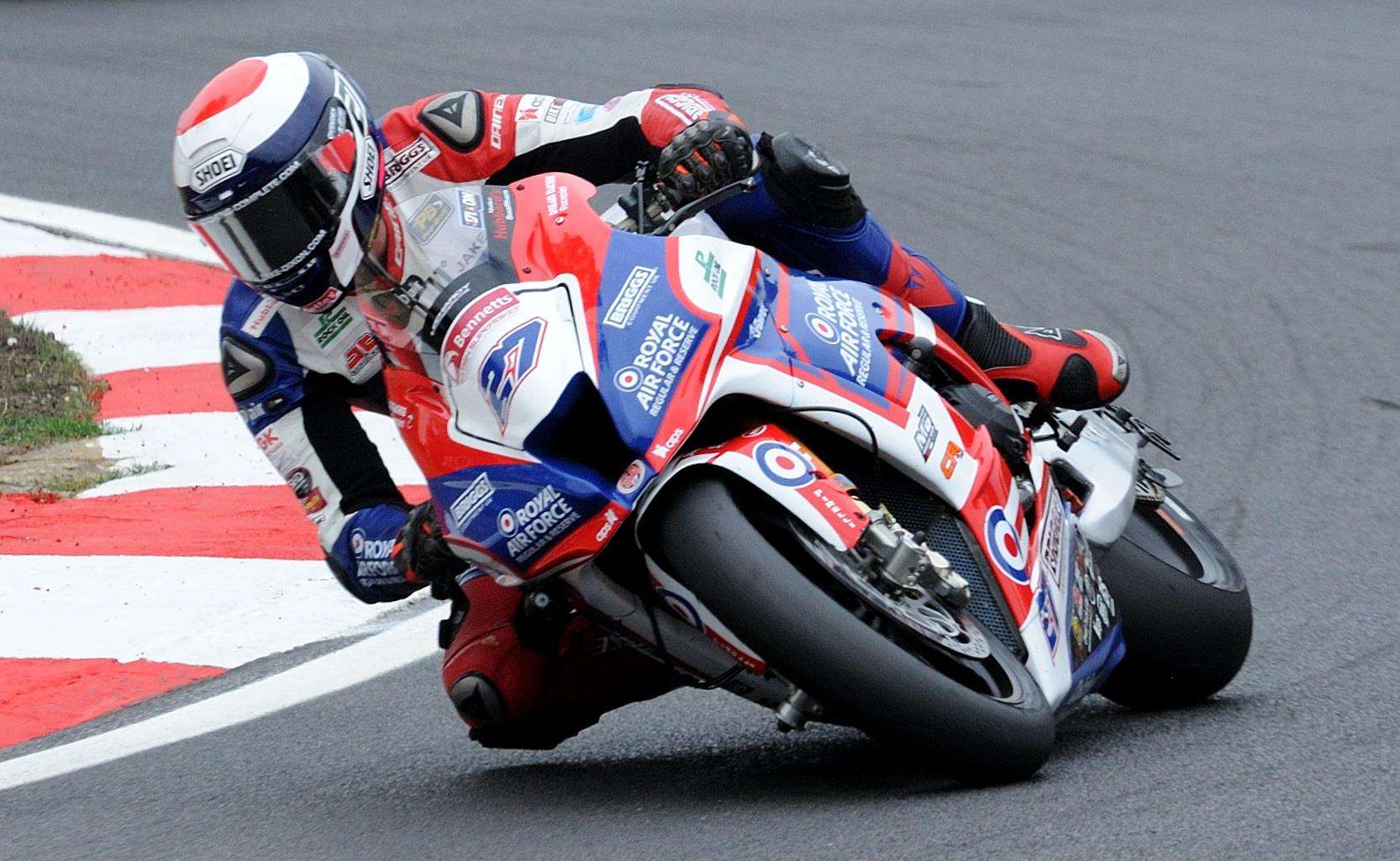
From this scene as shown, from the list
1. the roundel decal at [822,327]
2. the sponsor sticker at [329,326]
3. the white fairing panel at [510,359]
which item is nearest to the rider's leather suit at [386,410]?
the sponsor sticker at [329,326]

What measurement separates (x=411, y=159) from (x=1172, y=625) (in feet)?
6.36

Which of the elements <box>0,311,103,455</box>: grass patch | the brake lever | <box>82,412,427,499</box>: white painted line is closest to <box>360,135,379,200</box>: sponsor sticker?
the brake lever

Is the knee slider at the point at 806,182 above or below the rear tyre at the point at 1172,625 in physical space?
above

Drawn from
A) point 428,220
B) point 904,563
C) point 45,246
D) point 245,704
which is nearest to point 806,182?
point 428,220

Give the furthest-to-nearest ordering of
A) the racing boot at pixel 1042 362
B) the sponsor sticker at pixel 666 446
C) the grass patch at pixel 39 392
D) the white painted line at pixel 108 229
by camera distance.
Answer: the white painted line at pixel 108 229 → the grass patch at pixel 39 392 → the racing boot at pixel 1042 362 → the sponsor sticker at pixel 666 446

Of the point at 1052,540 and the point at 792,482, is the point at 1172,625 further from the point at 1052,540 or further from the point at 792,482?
the point at 792,482

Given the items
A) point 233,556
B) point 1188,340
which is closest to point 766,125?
point 1188,340

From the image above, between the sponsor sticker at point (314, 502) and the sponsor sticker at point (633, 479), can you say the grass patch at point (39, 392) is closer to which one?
the sponsor sticker at point (314, 502)

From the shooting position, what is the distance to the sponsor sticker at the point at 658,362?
325 cm

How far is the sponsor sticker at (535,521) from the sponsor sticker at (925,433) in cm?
66

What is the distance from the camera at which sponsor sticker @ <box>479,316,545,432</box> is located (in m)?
3.25

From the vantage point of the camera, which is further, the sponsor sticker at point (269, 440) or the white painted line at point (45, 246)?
the white painted line at point (45, 246)

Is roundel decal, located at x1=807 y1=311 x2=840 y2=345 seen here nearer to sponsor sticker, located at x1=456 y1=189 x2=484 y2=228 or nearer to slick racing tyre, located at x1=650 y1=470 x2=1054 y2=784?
slick racing tyre, located at x1=650 y1=470 x2=1054 y2=784

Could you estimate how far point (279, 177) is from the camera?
3.44 metres
